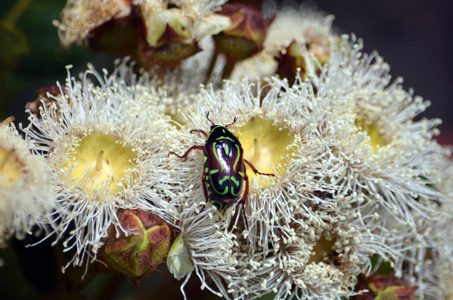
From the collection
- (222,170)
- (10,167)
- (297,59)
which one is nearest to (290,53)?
(297,59)

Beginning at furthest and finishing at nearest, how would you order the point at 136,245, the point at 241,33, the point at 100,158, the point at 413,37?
the point at 413,37 → the point at 241,33 → the point at 100,158 → the point at 136,245

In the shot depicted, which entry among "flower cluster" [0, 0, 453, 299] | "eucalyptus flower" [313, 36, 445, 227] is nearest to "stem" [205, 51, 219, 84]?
"flower cluster" [0, 0, 453, 299]

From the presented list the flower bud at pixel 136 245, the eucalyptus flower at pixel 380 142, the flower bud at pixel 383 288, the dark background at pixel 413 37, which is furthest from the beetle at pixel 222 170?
the dark background at pixel 413 37

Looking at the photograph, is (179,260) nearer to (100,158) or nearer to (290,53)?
(100,158)

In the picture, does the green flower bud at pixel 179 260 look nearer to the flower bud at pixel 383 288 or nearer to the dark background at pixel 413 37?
the flower bud at pixel 383 288

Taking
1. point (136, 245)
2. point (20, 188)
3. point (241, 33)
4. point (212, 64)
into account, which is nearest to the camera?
point (20, 188)

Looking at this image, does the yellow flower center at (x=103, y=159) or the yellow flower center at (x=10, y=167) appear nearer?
the yellow flower center at (x=10, y=167)

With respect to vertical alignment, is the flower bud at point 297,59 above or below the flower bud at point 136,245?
above

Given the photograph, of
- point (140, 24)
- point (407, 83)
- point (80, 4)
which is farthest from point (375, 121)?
point (407, 83)
